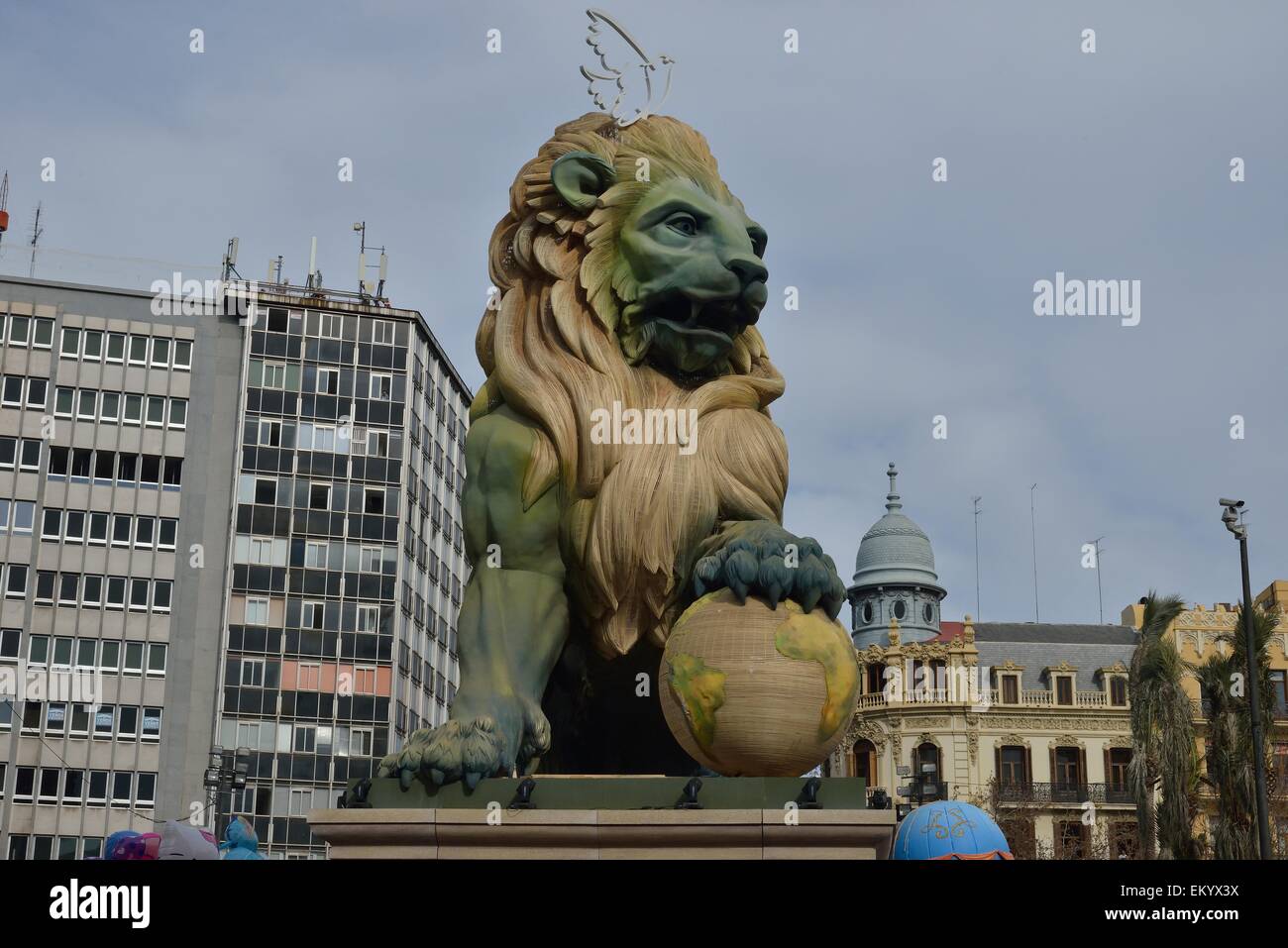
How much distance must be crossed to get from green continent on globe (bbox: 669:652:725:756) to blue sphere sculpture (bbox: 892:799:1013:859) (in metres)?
6.58

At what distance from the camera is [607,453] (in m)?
8.36

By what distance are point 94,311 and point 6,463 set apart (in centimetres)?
508

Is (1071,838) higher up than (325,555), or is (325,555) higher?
(325,555)

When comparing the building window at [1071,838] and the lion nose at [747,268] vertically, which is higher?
the lion nose at [747,268]

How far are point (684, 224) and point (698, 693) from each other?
8.15 feet

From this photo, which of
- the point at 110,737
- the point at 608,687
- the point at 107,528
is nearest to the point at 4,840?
the point at 110,737

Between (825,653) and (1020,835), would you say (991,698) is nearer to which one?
(1020,835)

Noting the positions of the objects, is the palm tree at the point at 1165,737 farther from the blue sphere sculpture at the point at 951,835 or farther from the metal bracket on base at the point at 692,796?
the metal bracket on base at the point at 692,796

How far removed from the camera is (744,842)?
24.4 feet

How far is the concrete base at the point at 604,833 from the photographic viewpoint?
743cm

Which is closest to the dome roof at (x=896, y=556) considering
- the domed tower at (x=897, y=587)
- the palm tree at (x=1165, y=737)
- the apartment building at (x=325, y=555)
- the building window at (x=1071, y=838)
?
the domed tower at (x=897, y=587)

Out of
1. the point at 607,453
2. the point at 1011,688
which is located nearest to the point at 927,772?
the point at 1011,688

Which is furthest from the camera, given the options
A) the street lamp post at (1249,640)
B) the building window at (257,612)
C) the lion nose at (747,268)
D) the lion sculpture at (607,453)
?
the building window at (257,612)

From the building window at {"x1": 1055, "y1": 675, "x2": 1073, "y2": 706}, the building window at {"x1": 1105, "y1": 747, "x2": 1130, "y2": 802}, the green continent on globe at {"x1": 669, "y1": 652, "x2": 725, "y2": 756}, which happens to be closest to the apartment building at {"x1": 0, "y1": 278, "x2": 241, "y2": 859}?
the building window at {"x1": 1055, "y1": 675, "x2": 1073, "y2": 706}
